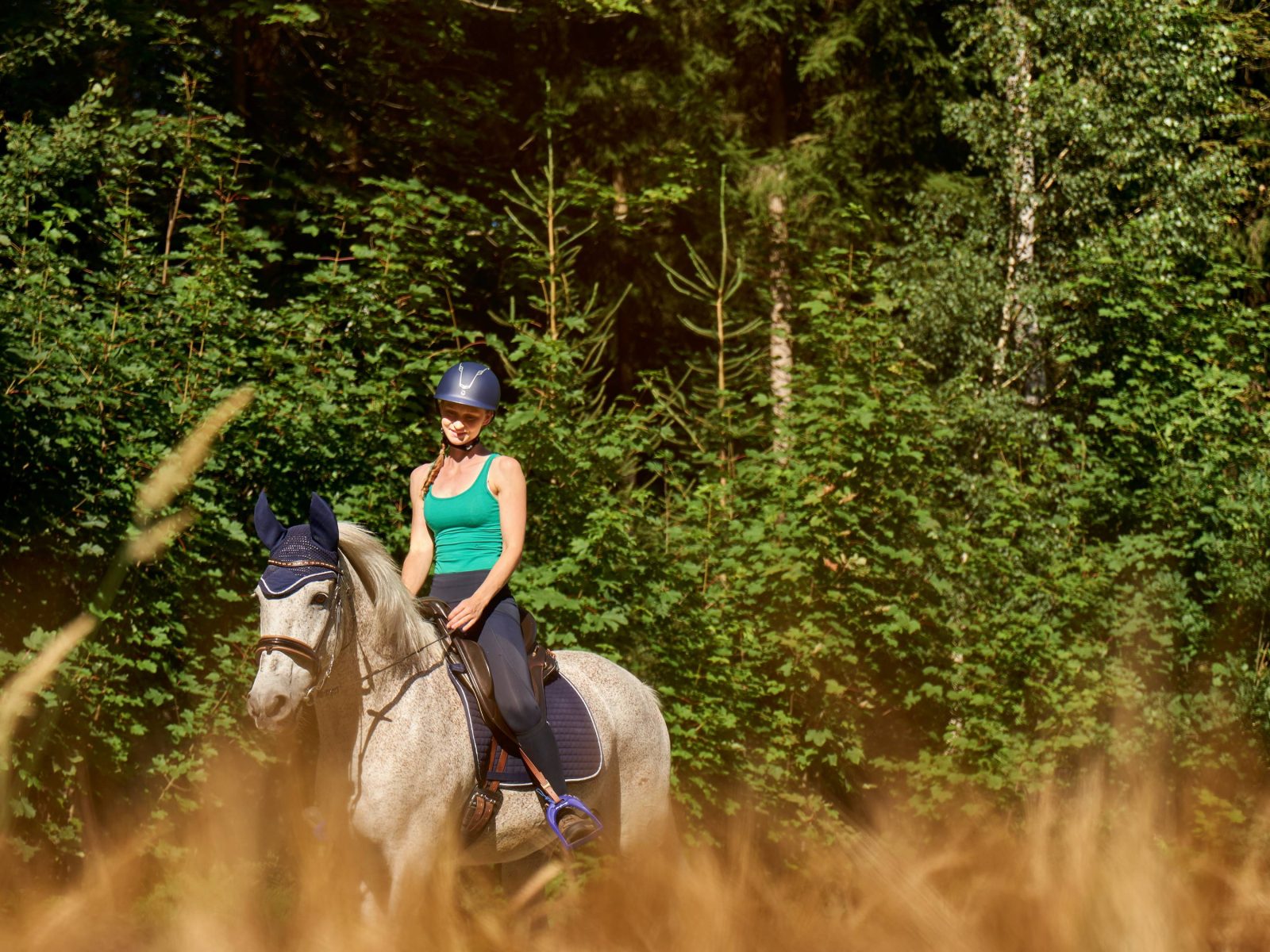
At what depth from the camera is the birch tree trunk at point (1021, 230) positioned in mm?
17281

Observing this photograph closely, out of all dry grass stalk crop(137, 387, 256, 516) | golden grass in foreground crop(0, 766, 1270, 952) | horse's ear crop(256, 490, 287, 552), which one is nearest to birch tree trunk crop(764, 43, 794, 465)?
dry grass stalk crop(137, 387, 256, 516)

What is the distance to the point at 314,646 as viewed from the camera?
5184mm

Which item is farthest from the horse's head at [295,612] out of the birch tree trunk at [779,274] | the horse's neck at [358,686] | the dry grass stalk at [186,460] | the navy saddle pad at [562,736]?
the birch tree trunk at [779,274]

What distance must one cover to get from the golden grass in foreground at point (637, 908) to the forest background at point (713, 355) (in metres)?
0.80

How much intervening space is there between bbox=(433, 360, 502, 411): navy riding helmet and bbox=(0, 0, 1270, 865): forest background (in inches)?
112

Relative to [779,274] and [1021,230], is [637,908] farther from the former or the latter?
[779,274]

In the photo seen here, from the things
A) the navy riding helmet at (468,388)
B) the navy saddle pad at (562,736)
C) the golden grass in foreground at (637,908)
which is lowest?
the golden grass in foreground at (637,908)

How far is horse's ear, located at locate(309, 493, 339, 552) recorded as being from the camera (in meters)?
5.26

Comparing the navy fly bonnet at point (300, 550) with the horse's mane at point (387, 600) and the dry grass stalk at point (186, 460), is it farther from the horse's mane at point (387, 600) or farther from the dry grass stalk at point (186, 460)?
the dry grass stalk at point (186, 460)

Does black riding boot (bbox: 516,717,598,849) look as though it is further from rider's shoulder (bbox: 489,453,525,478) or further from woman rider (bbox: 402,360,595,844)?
rider's shoulder (bbox: 489,453,525,478)

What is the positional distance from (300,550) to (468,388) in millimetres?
1201

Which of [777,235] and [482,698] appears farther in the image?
[777,235]

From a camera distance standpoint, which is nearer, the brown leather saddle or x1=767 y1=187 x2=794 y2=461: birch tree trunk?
the brown leather saddle

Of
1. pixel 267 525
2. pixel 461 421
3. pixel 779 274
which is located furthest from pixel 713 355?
pixel 267 525
